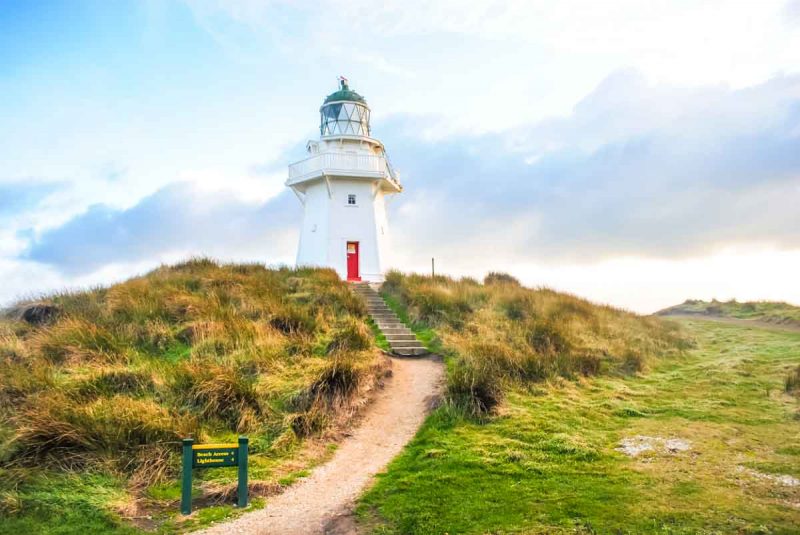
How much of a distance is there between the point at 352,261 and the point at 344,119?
626cm

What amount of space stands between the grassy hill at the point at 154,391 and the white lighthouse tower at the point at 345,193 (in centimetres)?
776

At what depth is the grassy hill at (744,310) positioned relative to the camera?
19953 mm

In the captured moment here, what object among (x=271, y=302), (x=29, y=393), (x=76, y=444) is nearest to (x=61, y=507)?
(x=76, y=444)

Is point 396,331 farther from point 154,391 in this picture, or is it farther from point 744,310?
point 744,310

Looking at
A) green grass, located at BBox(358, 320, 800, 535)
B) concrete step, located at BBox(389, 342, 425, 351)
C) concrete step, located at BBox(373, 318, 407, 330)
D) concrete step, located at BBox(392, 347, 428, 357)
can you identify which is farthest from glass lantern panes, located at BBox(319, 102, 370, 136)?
green grass, located at BBox(358, 320, 800, 535)

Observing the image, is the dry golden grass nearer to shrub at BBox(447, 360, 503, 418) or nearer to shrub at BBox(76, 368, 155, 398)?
shrub at BBox(76, 368, 155, 398)

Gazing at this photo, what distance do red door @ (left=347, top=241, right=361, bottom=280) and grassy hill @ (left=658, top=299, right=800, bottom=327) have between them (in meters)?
15.7

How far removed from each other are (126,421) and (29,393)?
2080 mm

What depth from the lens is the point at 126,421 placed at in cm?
761

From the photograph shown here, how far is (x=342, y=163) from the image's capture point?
22.6m

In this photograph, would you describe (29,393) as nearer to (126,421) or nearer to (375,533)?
(126,421)

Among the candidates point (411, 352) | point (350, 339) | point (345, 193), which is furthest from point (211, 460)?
point (345, 193)

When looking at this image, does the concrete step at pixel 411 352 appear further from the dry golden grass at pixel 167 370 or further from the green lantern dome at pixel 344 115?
the green lantern dome at pixel 344 115

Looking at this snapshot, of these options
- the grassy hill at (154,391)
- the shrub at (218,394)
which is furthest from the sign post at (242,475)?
the shrub at (218,394)
